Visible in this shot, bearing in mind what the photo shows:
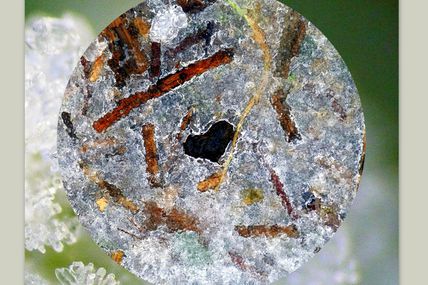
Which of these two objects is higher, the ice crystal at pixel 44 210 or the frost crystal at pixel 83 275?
the ice crystal at pixel 44 210

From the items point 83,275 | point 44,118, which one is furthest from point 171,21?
point 83,275

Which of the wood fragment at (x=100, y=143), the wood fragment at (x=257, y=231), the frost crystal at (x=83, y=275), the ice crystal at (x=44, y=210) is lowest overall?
the frost crystal at (x=83, y=275)

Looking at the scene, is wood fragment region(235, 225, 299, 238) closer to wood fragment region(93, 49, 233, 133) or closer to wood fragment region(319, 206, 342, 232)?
wood fragment region(319, 206, 342, 232)

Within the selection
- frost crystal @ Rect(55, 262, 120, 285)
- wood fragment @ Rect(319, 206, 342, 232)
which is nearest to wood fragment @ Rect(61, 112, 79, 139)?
frost crystal @ Rect(55, 262, 120, 285)

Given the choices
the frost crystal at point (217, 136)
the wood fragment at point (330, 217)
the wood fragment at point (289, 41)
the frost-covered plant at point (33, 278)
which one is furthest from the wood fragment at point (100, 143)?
the wood fragment at point (330, 217)

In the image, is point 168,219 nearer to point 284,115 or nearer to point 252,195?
point 252,195

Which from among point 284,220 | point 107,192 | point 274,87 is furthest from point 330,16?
point 107,192

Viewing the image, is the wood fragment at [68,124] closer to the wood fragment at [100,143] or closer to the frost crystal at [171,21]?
the wood fragment at [100,143]
